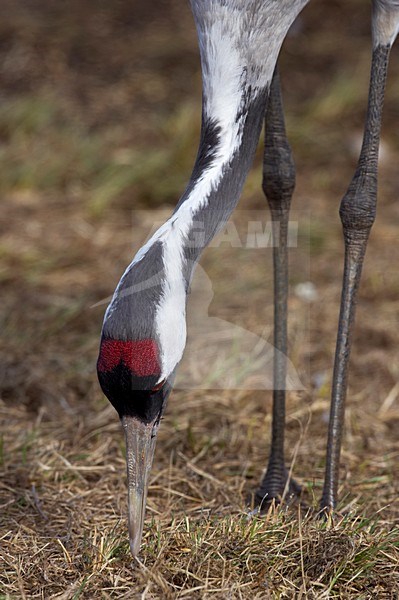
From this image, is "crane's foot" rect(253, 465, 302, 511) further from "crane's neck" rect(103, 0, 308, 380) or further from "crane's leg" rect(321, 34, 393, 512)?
"crane's neck" rect(103, 0, 308, 380)

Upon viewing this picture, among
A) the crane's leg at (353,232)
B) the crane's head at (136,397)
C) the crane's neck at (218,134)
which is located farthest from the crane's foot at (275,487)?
the crane's neck at (218,134)

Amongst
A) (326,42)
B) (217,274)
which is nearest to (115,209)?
(217,274)

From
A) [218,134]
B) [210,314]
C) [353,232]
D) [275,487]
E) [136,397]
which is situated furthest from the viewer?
A: [210,314]

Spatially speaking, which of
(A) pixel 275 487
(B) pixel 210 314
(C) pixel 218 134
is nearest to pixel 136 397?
(C) pixel 218 134

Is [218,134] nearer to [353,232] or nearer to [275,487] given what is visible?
[353,232]

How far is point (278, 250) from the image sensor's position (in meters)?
3.84

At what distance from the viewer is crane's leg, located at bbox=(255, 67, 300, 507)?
3773 millimetres

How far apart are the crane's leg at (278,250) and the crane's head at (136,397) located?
0.86 m

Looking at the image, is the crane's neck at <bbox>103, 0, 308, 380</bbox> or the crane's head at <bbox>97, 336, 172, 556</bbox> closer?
the crane's head at <bbox>97, 336, 172, 556</bbox>

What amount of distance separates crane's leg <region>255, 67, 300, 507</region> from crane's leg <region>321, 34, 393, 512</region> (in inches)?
9.8

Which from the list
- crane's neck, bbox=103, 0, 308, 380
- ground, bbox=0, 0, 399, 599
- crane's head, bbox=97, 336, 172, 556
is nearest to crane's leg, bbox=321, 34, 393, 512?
ground, bbox=0, 0, 399, 599

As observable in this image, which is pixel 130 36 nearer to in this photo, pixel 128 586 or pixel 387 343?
pixel 387 343

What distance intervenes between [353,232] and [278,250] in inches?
14.3

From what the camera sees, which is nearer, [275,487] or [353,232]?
[353,232]
